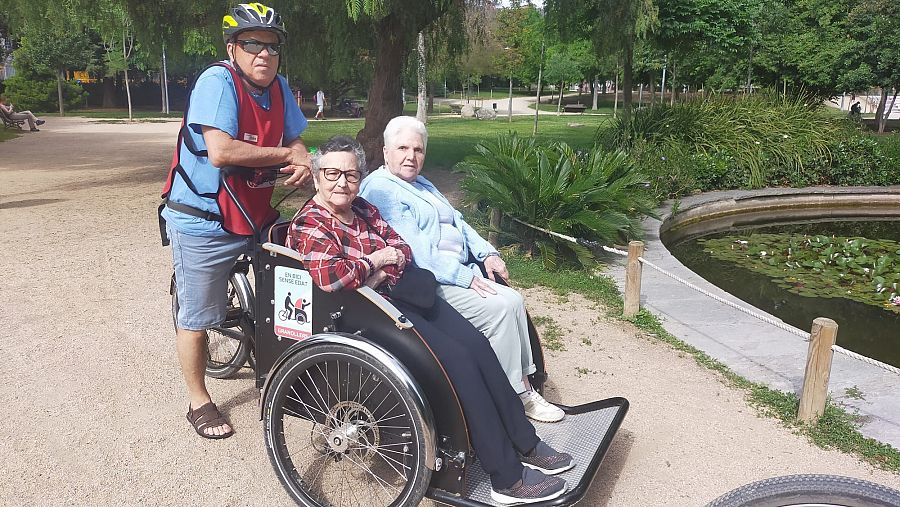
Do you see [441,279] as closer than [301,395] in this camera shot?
No

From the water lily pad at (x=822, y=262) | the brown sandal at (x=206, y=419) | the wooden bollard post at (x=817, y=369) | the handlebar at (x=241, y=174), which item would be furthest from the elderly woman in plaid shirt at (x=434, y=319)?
the water lily pad at (x=822, y=262)

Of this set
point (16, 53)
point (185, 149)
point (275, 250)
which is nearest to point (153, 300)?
point (185, 149)

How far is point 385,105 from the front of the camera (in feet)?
31.6

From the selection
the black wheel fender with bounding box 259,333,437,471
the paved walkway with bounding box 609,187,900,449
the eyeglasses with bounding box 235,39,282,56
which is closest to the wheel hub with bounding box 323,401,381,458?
the black wheel fender with bounding box 259,333,437,471

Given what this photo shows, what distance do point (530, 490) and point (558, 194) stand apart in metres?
4.03

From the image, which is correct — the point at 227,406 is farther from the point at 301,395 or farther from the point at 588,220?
the point at 588,220

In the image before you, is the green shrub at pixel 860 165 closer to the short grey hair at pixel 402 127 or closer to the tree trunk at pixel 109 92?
the short grey hair at pixel 402 127

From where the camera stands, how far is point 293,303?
2.64 metres

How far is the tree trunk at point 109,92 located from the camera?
123 ft

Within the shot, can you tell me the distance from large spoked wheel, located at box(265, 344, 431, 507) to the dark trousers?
0.18 m

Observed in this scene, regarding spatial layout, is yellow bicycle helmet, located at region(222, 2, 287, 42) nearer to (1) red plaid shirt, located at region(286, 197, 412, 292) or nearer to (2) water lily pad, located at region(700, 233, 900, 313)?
(1) red plaid shirt, located at region(286, 197, 412, 292)

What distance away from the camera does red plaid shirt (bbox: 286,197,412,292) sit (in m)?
2.46

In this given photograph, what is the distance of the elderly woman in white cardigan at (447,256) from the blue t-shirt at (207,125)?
1.72 feet

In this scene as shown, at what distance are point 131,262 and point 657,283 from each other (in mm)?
4427
